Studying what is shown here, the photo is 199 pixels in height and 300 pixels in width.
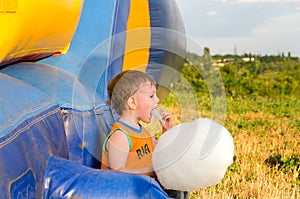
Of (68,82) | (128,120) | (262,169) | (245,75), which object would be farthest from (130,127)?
(245,75)

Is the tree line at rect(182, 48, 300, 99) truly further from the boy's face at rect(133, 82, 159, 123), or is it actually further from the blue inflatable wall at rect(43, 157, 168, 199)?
the blue inflatable wall at rect(43, 157, 168, 199)

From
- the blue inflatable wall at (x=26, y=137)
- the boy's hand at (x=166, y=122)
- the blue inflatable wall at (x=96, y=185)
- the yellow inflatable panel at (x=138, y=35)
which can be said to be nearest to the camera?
the blue inflatable wall at (x=26, y=137)

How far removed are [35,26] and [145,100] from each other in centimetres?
48

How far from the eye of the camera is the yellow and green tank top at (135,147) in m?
1.97

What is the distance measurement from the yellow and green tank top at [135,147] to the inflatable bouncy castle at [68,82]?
12 cm

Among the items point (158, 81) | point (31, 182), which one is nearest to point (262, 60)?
point (158, 81)

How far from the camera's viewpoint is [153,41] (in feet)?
9.61

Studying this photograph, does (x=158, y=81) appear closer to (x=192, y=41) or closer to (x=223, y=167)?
(x=192, y=41)

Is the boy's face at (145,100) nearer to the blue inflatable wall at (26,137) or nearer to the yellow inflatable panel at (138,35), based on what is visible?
the blue inflatable wall at (26,137)

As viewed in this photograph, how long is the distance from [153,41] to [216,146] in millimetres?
1358

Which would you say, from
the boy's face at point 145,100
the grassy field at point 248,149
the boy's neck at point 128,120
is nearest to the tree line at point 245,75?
the grassy field at point 248,149

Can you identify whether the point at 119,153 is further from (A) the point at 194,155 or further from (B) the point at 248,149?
(B) the point at 248,149

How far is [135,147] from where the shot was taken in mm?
1999

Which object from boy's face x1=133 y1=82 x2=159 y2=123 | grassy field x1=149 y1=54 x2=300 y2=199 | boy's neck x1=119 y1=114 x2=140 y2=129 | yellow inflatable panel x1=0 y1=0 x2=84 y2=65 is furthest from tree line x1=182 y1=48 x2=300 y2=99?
yellow inflatable panel x1=0 y1=0 x2=84 y2=65
